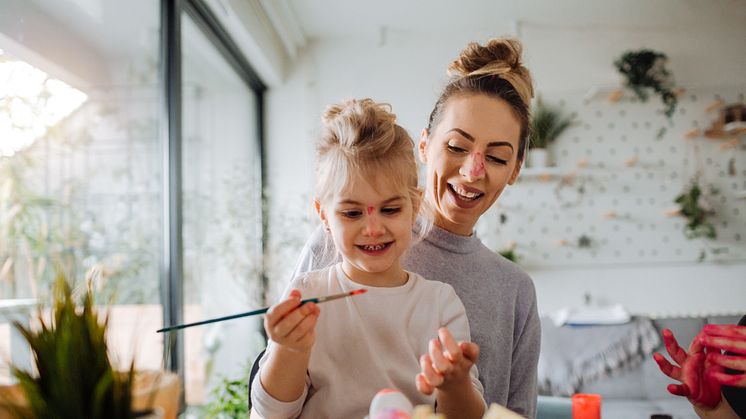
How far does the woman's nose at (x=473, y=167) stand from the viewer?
121cm

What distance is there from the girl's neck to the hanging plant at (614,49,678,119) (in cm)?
421

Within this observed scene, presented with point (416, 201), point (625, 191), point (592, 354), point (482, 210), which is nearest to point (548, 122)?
point (625, 191)

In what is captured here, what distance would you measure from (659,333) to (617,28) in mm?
2551

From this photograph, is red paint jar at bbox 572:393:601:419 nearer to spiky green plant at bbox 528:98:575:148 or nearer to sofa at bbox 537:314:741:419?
sofa at bbox 537:314:741:419

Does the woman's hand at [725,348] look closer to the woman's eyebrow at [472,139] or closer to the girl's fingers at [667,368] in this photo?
the girl's fingers at [667,368]

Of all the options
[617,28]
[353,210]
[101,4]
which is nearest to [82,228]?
[101,4]

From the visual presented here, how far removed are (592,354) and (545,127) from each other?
6.12 feet

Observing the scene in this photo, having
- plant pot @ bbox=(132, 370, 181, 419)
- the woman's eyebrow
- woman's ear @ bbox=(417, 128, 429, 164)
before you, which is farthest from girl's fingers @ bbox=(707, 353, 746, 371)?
plant pot @ bbox=(132, 370, 181, 419)

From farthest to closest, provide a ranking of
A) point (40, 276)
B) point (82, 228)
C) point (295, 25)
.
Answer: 1. point (295, 25)
2. point (82, 228)
3. point (40, 276)

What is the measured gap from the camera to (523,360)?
1.32 metres

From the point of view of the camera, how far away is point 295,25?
14.5 feet

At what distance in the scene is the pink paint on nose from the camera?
1.21 m

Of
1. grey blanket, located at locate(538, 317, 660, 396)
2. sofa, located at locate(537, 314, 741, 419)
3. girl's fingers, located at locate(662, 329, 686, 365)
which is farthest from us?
grey blanket, located at locate(538, 317, 660, 396)

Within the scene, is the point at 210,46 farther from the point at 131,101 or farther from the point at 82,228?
the point at 82,228
